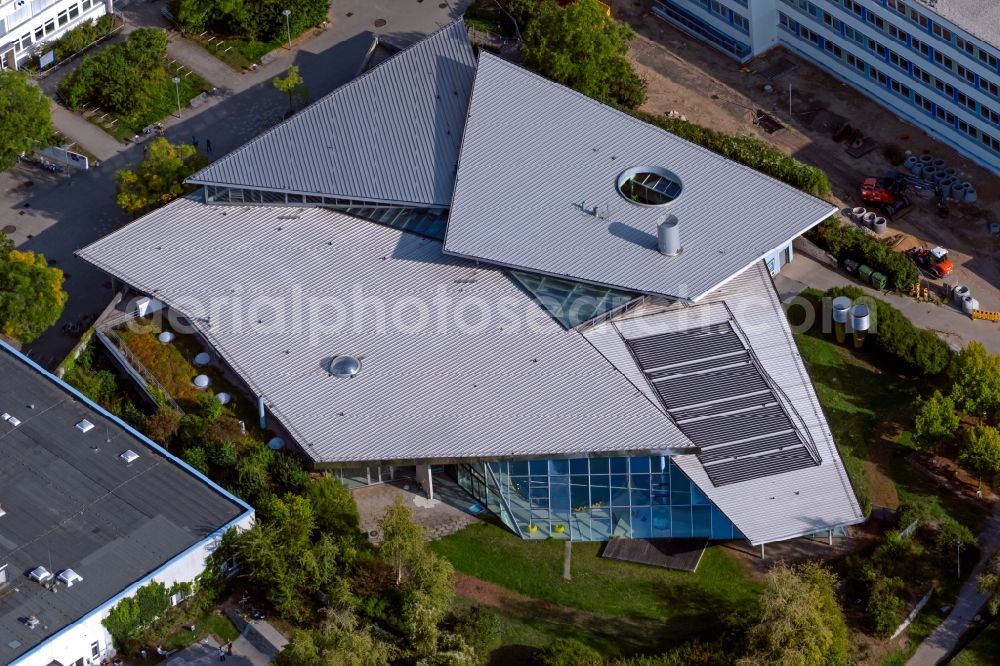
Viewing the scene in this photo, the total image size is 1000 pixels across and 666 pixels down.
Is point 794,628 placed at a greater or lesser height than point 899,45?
lesser

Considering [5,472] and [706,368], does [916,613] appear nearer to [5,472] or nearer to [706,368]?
[706,368]

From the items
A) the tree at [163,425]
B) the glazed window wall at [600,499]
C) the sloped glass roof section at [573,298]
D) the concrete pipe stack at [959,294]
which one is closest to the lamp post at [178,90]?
the tree at [163,425]

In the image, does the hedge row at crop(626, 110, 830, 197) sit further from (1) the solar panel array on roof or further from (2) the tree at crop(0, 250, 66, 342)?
(2) the tree at crop(0, 250, 66, 342)

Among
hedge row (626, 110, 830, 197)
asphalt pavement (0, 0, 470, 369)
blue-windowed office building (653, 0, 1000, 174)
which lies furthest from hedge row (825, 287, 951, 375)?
asphalt pavement (0, 0, 470, 369)

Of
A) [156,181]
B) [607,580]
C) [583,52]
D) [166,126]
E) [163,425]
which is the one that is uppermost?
[583,52]

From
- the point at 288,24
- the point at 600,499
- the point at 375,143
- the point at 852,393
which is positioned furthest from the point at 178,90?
the point at 852,393

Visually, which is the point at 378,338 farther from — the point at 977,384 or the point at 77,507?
the point at 977,384
